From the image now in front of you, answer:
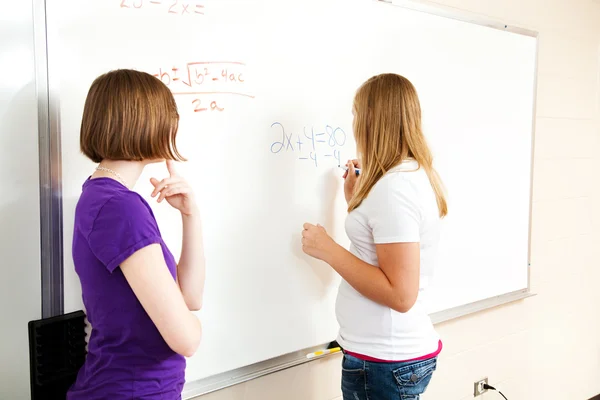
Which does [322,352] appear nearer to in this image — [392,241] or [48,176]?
[392,241]

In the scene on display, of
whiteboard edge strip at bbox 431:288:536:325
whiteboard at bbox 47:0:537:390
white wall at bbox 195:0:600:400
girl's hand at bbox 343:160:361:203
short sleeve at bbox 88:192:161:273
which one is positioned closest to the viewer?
short sleeve at bbox 88:192:161:273

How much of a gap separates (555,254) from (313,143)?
5.05 ft

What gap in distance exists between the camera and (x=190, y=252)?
3.68ft

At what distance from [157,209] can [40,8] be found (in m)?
0.50

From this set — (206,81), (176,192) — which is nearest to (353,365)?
(176,192)

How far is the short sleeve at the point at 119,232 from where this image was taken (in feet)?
2.80

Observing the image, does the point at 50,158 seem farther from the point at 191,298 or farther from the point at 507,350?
the point at 507,350

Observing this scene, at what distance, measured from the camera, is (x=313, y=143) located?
5.06 feet

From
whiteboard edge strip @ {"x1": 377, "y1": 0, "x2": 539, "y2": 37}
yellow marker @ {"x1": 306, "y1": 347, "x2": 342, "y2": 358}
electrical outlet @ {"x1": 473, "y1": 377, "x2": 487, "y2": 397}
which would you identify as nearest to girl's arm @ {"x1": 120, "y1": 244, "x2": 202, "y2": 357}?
yellow marker @ {"x1": 306, "y1": 347, "x2": 342, "y2": 358}

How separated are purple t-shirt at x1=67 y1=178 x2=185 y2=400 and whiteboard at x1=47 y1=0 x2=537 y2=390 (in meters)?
0.24

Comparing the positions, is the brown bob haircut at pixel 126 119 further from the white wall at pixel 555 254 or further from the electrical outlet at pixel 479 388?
the electrical outlet at pixel 479 388

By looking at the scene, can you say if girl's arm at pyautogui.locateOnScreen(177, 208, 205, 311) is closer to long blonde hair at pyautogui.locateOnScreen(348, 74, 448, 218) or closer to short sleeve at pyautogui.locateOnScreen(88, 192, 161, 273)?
short sleeve at pyautogui.locateOnScreen(88, 192, 161, 273)

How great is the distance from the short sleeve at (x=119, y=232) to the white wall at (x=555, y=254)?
4.84ft

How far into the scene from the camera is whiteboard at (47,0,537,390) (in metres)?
1.16
